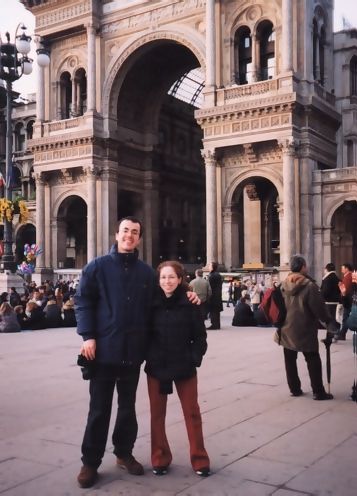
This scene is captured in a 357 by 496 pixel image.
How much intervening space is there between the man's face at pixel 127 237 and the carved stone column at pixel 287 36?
28869 mm

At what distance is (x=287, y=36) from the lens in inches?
1280

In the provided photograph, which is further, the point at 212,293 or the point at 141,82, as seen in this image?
the point at 141,82

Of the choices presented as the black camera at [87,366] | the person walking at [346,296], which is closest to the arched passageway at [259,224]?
the person walking at [346,296]

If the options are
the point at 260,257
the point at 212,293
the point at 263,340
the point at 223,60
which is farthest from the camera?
the point at 260,257

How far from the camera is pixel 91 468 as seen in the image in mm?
5051

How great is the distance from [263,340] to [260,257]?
26152mm

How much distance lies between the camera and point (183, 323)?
5.27 metres

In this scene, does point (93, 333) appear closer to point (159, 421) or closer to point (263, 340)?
point (159, 421)

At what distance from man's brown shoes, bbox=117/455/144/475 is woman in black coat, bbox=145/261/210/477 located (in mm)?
118

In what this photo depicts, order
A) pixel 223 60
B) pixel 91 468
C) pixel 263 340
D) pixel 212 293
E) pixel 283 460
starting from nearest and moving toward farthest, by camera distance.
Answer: pixel 91 468 < pixel 283 460 < pixel 263 340 < pixel 212 293 < pixel 223 60

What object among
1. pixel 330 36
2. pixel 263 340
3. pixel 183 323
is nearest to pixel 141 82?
pixel 330 36

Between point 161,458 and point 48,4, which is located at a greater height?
point 48,4

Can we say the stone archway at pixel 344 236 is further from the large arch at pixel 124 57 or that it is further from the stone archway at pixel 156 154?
the large arch at pixel 124 57

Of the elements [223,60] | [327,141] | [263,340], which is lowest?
[263,340]
